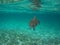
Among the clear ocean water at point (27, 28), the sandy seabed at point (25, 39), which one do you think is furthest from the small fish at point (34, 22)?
the sandy seabed at point (25, 39)

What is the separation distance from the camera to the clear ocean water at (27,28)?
122 inches

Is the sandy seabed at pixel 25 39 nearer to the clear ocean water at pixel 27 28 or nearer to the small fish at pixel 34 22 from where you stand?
the clear ocean water at pixel 27 28

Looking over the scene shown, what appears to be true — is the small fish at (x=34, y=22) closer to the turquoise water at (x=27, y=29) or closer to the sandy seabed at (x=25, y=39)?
the turquoise water at (x=27, y=29)

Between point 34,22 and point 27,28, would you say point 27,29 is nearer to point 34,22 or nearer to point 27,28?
point 27,28

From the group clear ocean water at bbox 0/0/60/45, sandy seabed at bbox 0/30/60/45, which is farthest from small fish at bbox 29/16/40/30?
sandy seabed at bbox 0/30/60/45

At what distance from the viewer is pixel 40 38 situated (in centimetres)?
311

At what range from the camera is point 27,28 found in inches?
124

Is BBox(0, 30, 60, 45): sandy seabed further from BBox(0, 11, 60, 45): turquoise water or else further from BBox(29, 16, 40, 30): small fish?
BBox(29, 16, 40, 30): small fish

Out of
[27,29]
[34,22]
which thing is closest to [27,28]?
[27,29]

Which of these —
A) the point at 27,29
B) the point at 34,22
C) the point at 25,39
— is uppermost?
the point at 34,22

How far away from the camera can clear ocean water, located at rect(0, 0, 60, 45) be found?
Result: 3098 mm

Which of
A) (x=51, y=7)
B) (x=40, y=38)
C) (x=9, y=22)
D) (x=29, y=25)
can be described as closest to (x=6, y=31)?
(x=9, y=22)

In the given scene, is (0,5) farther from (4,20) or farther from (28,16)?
(28,16)

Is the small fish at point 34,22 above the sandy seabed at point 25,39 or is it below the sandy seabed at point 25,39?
above
